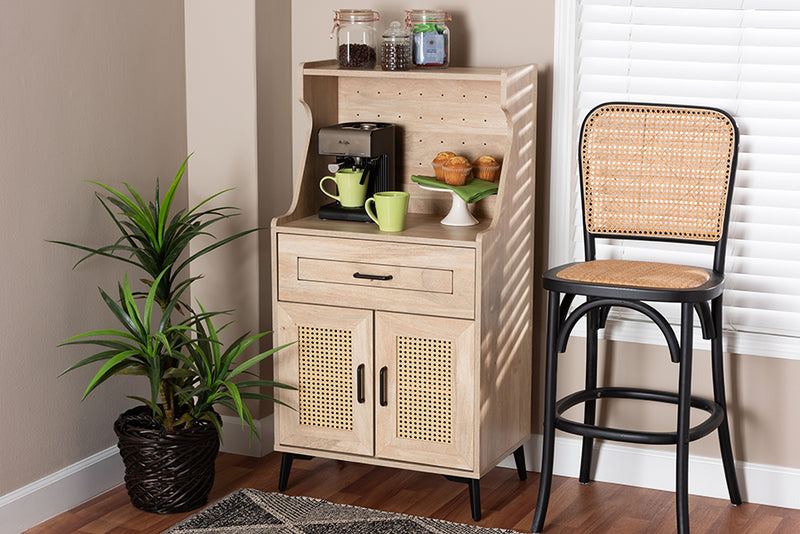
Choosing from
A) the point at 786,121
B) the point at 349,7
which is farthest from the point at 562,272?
the point at 349,7

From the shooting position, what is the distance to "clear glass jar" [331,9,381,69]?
3.01m

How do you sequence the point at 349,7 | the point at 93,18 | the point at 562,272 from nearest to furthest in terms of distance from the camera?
the point at 562,272 → the point at 93,18 → the point at 349,7

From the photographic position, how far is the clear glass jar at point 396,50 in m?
2.96

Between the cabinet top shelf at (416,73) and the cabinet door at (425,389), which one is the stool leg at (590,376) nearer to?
the cabinet door at (425,389)

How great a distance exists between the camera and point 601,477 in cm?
321

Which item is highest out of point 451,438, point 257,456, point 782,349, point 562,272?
point 562,272

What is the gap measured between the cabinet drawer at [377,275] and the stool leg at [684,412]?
1.84 ft

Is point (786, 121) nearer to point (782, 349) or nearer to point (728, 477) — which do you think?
point (782, 349)

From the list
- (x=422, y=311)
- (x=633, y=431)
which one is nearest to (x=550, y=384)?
(x=633, y=431)

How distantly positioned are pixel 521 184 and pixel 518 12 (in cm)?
55

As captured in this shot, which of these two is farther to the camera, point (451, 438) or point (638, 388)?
point (638, 388)

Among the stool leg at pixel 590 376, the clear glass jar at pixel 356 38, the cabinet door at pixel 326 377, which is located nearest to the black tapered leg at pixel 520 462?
the stool leg at pixel 590 376

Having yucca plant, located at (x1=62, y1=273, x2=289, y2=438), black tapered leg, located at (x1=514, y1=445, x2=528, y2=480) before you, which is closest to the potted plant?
yucca plant, located at (x1=62, y1=273, x2=289, y2=438)

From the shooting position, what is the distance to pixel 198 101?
3.33m
